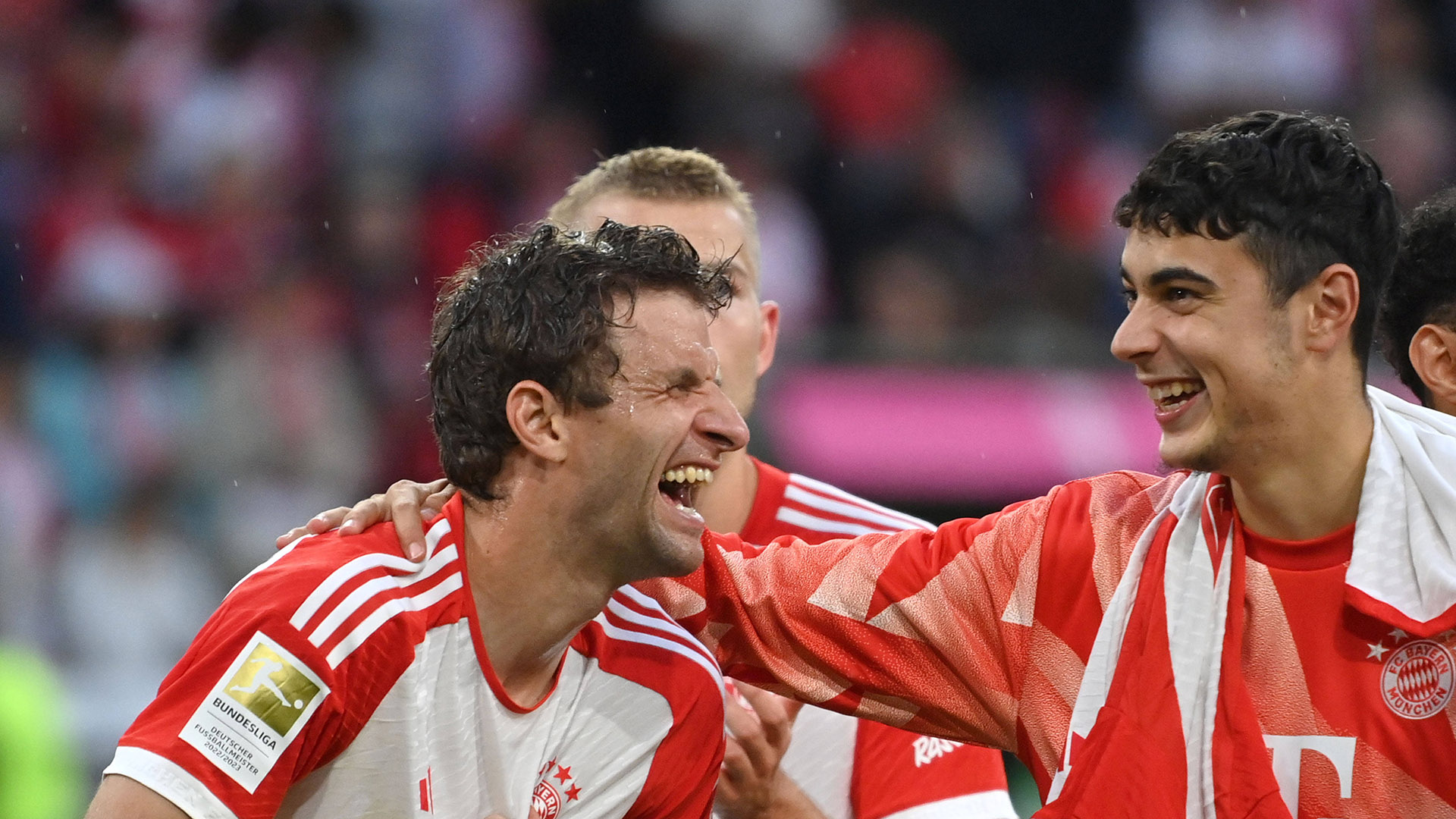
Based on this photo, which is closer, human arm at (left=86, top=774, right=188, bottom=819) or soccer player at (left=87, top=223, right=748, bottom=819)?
human arm at (left=86, top=774, right=188, bottom=819)

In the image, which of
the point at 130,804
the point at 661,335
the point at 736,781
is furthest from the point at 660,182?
the point at 130,804

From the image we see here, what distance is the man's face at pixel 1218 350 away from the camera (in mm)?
3229

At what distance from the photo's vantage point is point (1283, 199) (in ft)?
10.7

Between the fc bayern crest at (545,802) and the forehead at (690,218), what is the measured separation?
4.48 ft

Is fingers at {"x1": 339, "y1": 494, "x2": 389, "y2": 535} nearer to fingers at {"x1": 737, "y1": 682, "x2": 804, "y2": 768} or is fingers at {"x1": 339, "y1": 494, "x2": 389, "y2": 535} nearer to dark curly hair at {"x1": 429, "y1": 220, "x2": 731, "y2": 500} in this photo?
dark curly hair at {"x1": 429, "y1": 220, "x2": 731, "y2": 500}

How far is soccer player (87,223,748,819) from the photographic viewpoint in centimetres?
310

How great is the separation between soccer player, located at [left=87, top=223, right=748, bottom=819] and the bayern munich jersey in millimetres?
205

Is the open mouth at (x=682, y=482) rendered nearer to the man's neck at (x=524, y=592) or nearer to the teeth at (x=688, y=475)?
the teeth at (x=688, y=475)

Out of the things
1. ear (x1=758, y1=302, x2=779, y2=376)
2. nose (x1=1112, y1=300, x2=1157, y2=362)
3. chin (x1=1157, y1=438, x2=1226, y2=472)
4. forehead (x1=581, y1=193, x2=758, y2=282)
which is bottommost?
chin (x1=1157, y1=438, x2=1226, y2=472)

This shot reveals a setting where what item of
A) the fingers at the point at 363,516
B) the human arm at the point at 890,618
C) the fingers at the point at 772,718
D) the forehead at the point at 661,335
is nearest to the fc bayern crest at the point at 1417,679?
the human arm at the point at 890,618

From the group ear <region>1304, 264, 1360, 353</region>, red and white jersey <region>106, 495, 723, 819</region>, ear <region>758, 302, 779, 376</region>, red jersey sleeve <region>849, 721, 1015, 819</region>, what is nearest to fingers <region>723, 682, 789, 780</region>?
red and white jersey <region>106, 495, 723, 819</region>

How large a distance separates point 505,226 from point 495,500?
21.1 feet

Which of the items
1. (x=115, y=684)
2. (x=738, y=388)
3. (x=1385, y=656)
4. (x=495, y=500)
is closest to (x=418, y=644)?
(x=495, y=500)

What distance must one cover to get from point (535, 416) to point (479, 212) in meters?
6.55
